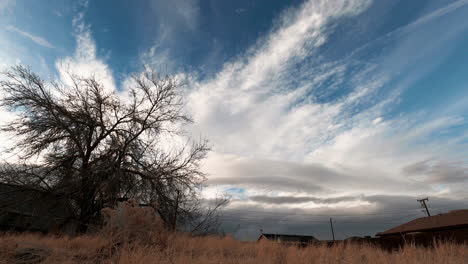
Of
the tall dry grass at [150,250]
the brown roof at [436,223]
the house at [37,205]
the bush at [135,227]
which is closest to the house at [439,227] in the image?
the brown roof at [436,223]

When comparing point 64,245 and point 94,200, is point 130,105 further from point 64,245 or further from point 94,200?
Result: point 64,245

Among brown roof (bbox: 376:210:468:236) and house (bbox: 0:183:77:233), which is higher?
house (bbox: 0:183:77:233)

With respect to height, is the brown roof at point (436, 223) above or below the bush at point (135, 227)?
below

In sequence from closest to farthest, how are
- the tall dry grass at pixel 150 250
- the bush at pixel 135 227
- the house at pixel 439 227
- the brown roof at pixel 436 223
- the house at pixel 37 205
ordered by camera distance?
the tall dry grass at pixel 150 250
the bush at pixel 135 227
the house at pixel 37 205
the house at pixel 439 227
the brown roof at pixel 436 223

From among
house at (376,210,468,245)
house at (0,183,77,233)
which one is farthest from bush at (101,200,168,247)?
house at (376,210,468,245)

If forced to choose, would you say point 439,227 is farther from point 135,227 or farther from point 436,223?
point 135,227

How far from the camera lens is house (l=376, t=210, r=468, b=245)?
53.0 feet

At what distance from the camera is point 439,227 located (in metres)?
18.6

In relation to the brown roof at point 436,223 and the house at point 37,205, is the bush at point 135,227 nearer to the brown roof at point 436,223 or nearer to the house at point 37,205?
the house at point 37,205

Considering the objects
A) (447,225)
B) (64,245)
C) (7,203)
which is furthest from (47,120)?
(447,225)

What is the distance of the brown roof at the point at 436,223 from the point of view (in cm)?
1764

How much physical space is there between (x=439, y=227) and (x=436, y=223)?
1.42 metres

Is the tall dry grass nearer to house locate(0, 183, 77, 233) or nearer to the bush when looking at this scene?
the bush

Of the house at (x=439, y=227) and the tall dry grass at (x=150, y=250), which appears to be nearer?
the tall dry grass at (x=150, y=250)
